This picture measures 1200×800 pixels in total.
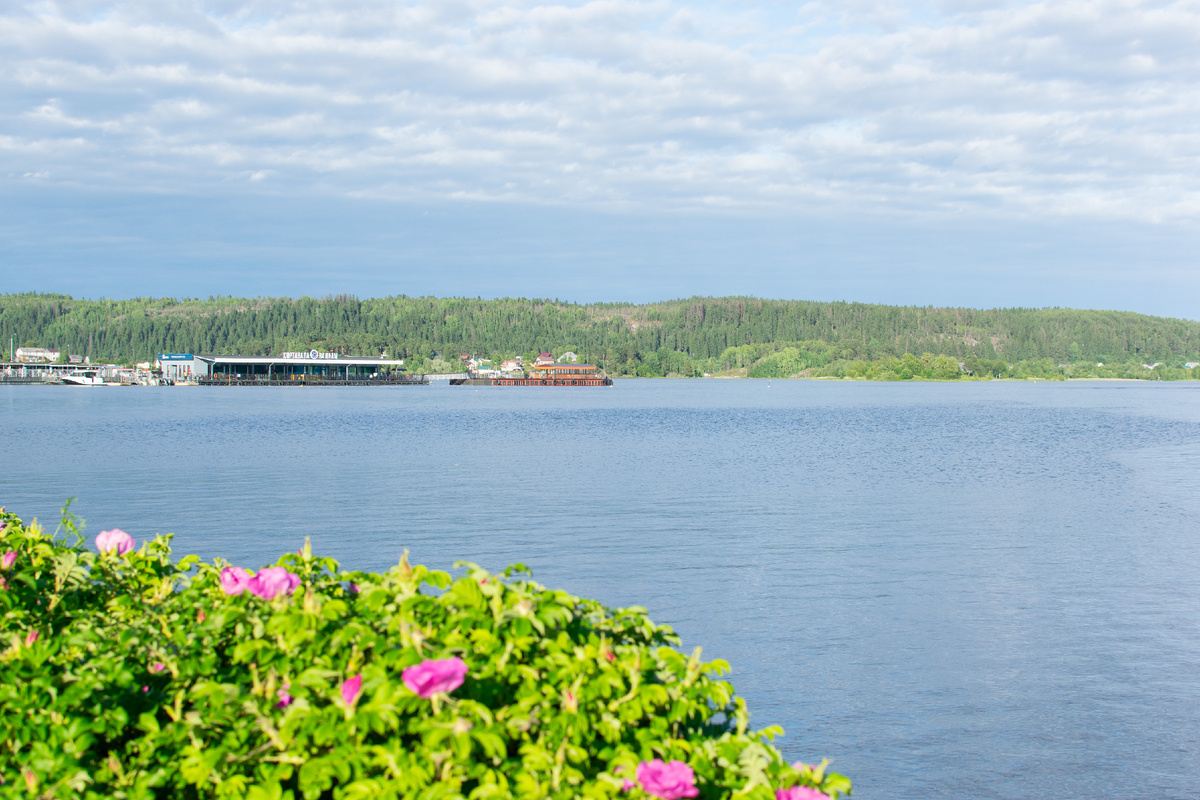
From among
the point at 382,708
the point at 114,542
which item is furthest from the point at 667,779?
the point at 114,542

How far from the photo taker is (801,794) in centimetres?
315

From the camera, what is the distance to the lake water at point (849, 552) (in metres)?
8.01

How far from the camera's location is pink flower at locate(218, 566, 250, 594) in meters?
4.29

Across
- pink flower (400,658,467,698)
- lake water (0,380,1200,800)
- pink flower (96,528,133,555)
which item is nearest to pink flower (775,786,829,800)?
pink flower (400,658,467,698)

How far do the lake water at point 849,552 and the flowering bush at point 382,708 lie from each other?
415 centimetres

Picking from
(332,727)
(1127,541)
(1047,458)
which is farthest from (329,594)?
(1047,458)

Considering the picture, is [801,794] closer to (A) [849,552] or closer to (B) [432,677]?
(B) [432,677]

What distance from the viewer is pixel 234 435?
4616 cm

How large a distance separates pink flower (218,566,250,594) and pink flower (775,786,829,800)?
96.9 inches

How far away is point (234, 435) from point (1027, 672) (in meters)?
42.5

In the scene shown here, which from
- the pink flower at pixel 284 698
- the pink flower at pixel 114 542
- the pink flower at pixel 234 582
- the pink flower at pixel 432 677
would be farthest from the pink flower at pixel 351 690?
the pink flower at pixel 114 542

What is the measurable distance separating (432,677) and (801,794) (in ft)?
4.12

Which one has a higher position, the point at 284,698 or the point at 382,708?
the point at 382,708

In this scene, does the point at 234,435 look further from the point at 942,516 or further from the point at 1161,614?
the point at 1161,614
